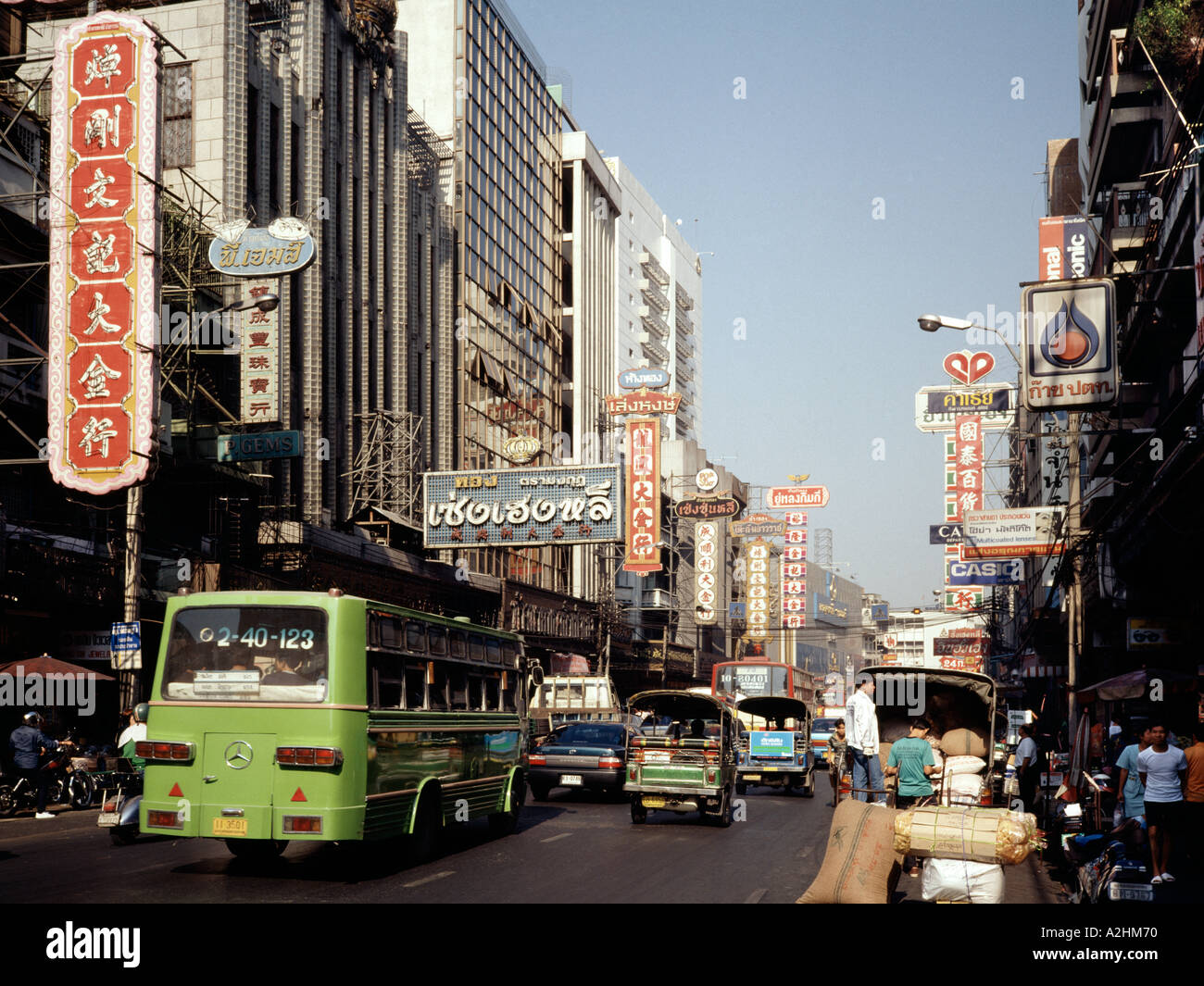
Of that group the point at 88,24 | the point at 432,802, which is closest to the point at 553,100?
the point at 88,24

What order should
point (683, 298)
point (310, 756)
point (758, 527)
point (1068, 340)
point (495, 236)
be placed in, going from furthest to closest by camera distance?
1. point (683, 298)
2. point (758, 527)
3. point (495, 236)
4. point (1068, 340)
5. point (310, 756)

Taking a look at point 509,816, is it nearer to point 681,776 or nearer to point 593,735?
point 681,776

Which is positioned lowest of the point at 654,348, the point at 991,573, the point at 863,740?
the point at 863,740

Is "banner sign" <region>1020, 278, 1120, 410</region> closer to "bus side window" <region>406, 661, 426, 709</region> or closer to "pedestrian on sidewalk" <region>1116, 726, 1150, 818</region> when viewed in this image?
"pedestrian on sidewalk" <region>1116, 726, 1150, 818</region>

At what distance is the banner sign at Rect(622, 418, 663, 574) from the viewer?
186 ft

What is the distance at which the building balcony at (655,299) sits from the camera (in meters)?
98.2

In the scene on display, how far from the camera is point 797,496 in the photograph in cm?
10506

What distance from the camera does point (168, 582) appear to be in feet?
102

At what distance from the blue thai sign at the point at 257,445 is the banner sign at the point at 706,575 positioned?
179 feet

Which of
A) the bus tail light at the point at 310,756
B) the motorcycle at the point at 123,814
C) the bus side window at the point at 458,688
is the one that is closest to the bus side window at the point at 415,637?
the bus side window at the point at 458,688

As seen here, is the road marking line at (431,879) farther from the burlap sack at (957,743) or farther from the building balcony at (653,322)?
the building balcony at (653,322)

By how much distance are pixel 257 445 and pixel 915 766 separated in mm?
22107

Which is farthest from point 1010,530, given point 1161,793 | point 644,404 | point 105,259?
point 644,404

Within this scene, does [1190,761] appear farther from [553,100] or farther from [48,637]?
[553,100]
